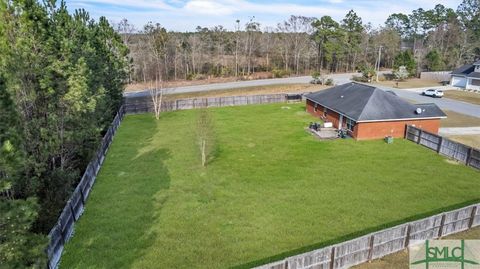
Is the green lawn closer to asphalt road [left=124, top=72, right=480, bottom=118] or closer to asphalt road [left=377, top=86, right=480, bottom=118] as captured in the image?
asphalt road [left=377, top=86, right=480, bottom=118]

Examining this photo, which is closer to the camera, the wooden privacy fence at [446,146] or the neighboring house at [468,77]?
the wooden privacy fence at [446,146]

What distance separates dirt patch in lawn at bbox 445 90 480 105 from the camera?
4362 cm

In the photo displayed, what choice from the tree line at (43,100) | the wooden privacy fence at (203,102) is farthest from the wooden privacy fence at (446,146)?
the tree line at (43,100)

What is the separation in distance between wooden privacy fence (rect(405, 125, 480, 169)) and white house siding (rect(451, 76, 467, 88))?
3542 cm

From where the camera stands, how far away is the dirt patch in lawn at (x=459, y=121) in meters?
32.2

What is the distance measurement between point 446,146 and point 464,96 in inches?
1160

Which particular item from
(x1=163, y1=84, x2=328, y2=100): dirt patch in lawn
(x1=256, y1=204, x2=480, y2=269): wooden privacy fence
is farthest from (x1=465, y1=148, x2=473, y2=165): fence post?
(x1=163, y1=84, x2=328, y2=100): dirt patch in lawn

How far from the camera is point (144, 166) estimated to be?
22.0m

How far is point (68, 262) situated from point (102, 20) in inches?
1069

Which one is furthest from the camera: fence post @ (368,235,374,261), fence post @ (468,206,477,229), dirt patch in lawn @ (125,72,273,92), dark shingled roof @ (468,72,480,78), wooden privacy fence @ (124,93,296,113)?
dirt patch in lawn @ (125,72,273,92)

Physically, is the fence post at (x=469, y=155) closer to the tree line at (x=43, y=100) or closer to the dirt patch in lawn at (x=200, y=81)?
the tree line at (x=43, y=100)

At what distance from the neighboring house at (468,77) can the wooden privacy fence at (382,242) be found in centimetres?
4630

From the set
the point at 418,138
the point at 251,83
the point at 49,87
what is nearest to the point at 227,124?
the point at 418,138

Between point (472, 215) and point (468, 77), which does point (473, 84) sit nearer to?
point (468, 77)
